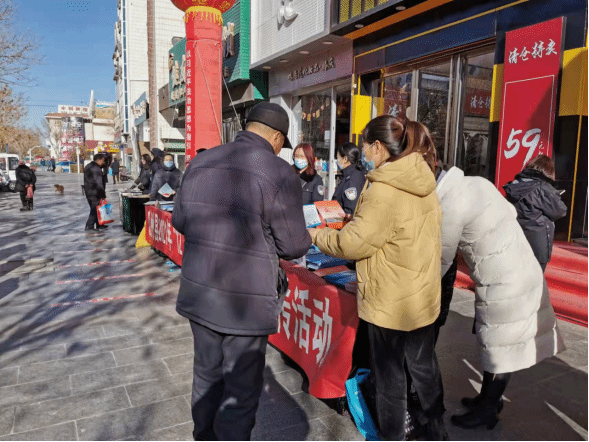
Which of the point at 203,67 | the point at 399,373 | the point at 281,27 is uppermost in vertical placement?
the point at 281,27

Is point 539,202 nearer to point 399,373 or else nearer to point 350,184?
point 350,184

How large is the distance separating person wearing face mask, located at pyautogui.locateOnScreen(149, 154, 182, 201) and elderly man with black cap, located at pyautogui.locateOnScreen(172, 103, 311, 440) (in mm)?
6443

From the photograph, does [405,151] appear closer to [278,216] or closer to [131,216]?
[278,216]

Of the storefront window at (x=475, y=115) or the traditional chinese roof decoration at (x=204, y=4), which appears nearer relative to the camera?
the storefront window at (x=475, y=115)

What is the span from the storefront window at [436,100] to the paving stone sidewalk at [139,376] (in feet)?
10.6

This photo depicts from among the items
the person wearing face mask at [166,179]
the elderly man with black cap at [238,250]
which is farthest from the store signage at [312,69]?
the elderly man with black cap at [238,250]

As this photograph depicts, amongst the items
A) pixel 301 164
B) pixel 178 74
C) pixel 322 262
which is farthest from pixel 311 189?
pixel 178 74

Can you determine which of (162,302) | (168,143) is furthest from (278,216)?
(168,143)

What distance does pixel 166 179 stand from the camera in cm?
840

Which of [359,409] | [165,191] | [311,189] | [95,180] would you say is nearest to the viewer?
[359,409]

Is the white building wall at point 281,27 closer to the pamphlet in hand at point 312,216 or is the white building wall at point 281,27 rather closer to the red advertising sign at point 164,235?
the red advertising sign at point 164,235

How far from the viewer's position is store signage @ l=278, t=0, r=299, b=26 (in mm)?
10219

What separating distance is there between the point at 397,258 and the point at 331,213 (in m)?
2.40

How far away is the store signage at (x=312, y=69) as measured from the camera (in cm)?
1036
